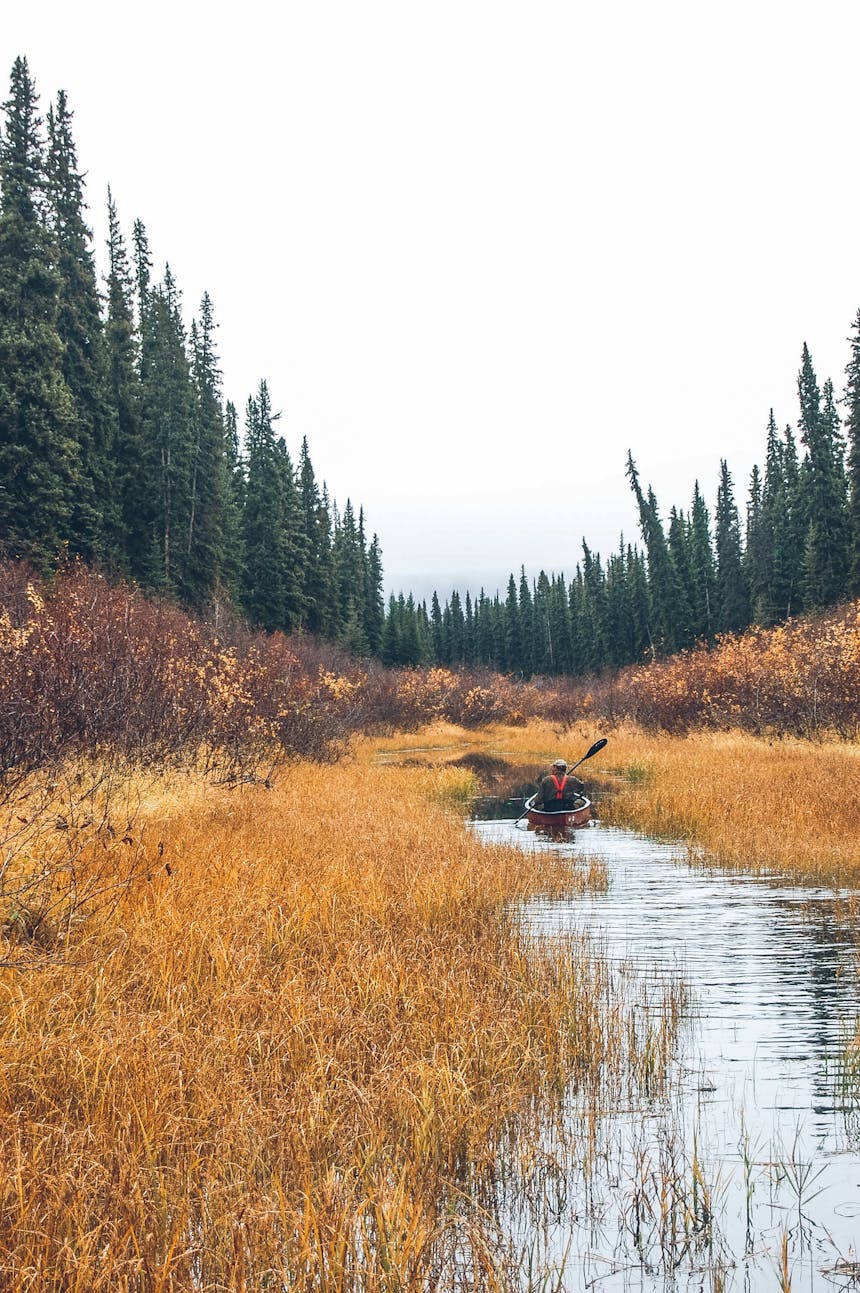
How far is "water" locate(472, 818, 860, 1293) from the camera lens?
3869 mm

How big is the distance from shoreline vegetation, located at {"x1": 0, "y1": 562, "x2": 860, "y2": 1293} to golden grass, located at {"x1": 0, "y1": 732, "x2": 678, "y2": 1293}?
2 centimetres

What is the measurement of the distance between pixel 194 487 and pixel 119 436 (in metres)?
4.90

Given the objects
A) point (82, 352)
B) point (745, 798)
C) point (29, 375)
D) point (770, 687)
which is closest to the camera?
point (745, 798)

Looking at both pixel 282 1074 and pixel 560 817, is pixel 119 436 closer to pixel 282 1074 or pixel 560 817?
pixel 560 817

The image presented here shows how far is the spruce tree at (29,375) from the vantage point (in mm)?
29438

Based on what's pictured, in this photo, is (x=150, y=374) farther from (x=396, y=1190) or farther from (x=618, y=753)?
(x=396, y=1190)

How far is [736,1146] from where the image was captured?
4.82 m

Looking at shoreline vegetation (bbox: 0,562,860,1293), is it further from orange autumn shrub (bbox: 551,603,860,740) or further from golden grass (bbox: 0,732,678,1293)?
orange autumn shrub (bbox: 551,603,860,740)

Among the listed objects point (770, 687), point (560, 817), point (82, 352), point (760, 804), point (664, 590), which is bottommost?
point (560, 817)

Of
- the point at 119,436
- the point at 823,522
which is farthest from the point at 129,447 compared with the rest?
the point at 823,522

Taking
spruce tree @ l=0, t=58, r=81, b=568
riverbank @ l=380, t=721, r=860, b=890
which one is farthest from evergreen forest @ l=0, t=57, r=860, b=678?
riverbank @ l=380, t=721, r=860, b=890

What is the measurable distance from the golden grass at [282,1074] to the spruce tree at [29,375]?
2361cm

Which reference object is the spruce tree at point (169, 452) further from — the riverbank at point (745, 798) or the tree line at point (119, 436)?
the riverbank at point (745, 798)

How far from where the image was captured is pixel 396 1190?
12.4ft
